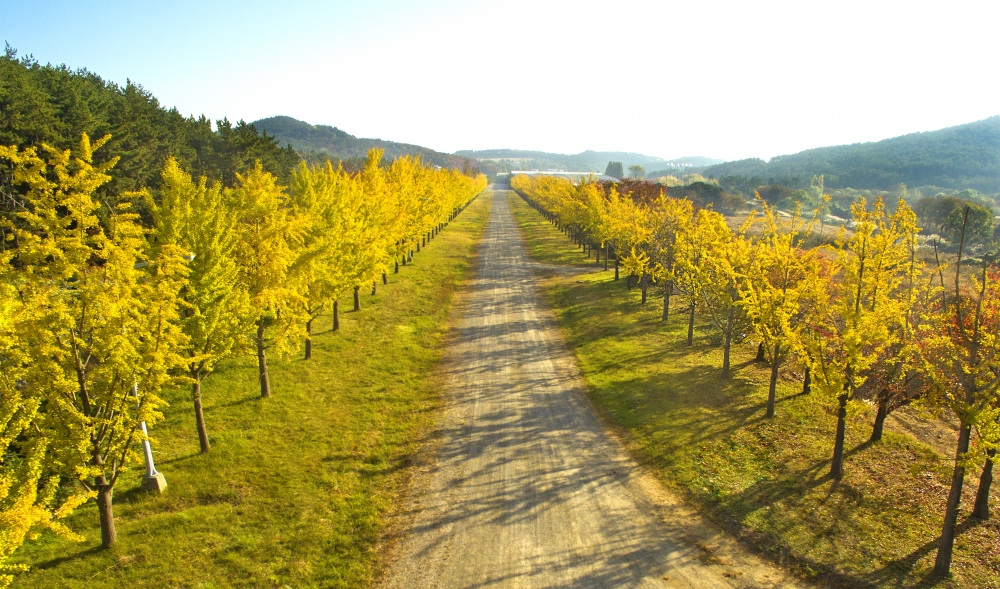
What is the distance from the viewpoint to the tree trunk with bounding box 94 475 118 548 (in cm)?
1070

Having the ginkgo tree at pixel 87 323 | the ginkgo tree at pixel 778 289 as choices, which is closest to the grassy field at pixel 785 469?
the ginkgo tree at pixel 778 289

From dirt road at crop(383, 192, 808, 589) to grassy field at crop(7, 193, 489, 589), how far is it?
3.65 ft

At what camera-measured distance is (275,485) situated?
13758 millimetres

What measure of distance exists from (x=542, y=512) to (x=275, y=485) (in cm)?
708

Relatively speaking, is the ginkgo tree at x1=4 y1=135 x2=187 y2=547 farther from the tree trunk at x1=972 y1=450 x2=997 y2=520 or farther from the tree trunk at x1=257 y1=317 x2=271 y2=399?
the tree trunk at x1=972 y1=450 x2=997 y2=520

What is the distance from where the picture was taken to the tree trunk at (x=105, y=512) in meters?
10.7

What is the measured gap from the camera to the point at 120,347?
31.9 feet

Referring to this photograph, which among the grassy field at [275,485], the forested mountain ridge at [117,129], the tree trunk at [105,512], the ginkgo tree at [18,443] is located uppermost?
the forested mountain ridge at [117,129]

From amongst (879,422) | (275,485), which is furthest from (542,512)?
(879,422)

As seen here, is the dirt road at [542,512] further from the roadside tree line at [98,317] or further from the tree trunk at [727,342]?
the roadside tree line at [98,317]

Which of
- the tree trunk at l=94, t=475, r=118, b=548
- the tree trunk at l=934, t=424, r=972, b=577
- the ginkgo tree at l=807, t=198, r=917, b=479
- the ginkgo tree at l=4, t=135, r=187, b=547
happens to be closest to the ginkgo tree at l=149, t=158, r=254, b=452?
the ginkgo tree at l=4, t=135, r=187, b=547

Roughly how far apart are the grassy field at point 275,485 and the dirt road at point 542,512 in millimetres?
1113

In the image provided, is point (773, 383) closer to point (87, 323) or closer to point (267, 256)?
point (267, 256)

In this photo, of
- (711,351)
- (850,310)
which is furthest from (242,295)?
(711,351)
